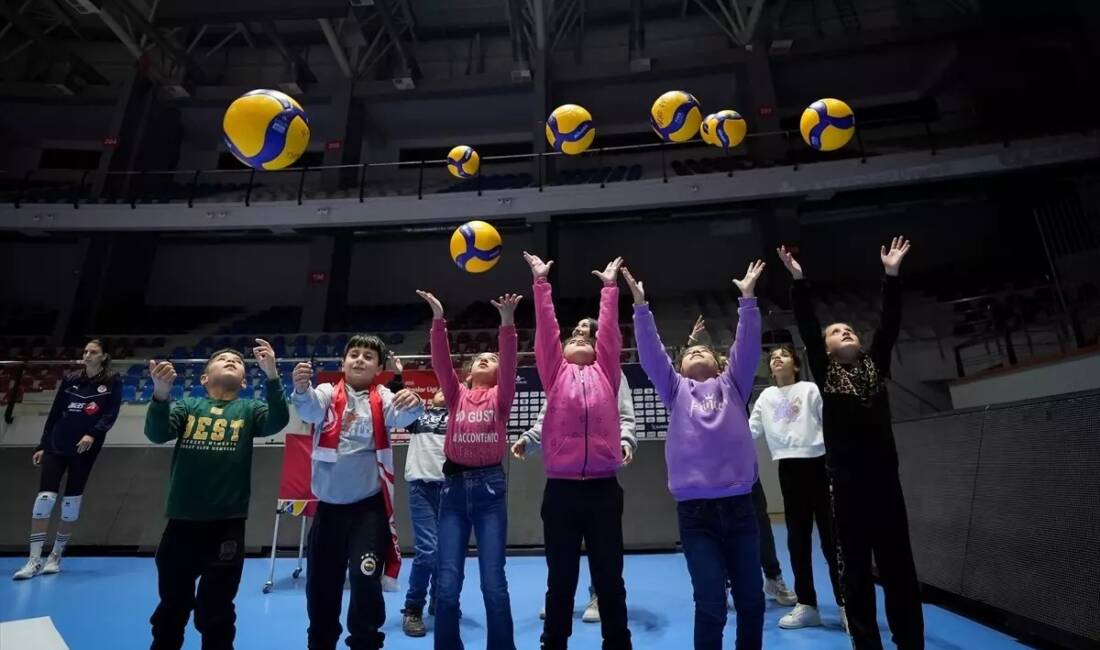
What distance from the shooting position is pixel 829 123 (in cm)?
624

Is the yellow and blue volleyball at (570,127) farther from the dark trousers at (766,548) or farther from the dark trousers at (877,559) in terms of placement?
the dark trousers at (877,559)

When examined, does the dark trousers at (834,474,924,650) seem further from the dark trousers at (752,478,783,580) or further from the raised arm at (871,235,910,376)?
the dark trousers at (752,478,783,580)

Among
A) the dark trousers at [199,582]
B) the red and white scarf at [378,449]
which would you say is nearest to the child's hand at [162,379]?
the dark trousers at [199,582]

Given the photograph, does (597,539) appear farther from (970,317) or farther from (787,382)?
(970,317)

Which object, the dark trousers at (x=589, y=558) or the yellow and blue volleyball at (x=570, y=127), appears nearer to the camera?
the dark trousers at (x=589, y=558)

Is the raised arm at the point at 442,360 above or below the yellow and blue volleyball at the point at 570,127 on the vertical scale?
below

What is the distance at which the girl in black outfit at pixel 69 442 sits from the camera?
4.95m

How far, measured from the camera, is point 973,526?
3326 millimetres

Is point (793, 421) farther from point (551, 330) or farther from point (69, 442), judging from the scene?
point (69, 442)

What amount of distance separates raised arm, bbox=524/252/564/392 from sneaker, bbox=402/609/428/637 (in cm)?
191

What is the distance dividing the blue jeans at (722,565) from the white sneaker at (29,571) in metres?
6.03

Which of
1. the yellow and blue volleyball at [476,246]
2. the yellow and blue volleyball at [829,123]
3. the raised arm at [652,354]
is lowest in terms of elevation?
A: the raised arm at [652,354]

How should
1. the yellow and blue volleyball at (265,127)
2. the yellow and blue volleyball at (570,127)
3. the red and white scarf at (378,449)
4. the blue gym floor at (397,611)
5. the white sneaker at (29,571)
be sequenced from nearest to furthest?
the red and white scarf at (378,449), the blue gym floor at (397,611), the yellow and blue volleyball at (265,127), the white sneaker at (29,571), the yellow and blue volleyball at (570,127)

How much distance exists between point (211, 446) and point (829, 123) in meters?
Result: 6.87
